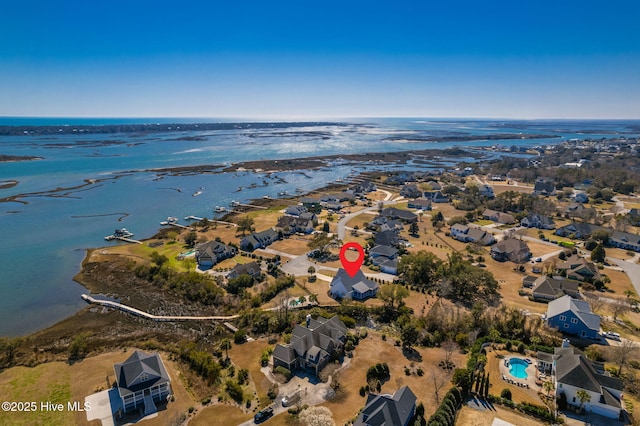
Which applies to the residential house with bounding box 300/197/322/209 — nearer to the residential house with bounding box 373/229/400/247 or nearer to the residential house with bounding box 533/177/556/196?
the residential house with bounding box 373/229/400/247

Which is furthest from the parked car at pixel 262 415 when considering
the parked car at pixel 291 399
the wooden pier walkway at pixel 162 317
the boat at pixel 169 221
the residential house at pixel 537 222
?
the residential house at pixel 537 222

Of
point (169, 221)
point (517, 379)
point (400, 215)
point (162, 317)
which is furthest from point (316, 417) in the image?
A: point (169, 221)

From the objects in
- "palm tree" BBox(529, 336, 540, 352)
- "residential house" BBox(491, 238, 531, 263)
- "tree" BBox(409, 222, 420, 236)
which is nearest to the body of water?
"tree" BBox(409, 222, 420, 236)

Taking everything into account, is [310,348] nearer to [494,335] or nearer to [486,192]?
[494,335]

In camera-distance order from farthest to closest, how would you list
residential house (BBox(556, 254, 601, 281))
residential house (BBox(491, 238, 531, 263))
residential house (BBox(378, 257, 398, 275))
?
1. residential house (BBox(491, 238, 531, 263))
2. residential house (BBox(378, 257, 398, 275))
3. residential house (BBox(556, 254, 601, 281))

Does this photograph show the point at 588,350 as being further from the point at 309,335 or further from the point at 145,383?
the point at 145,383
